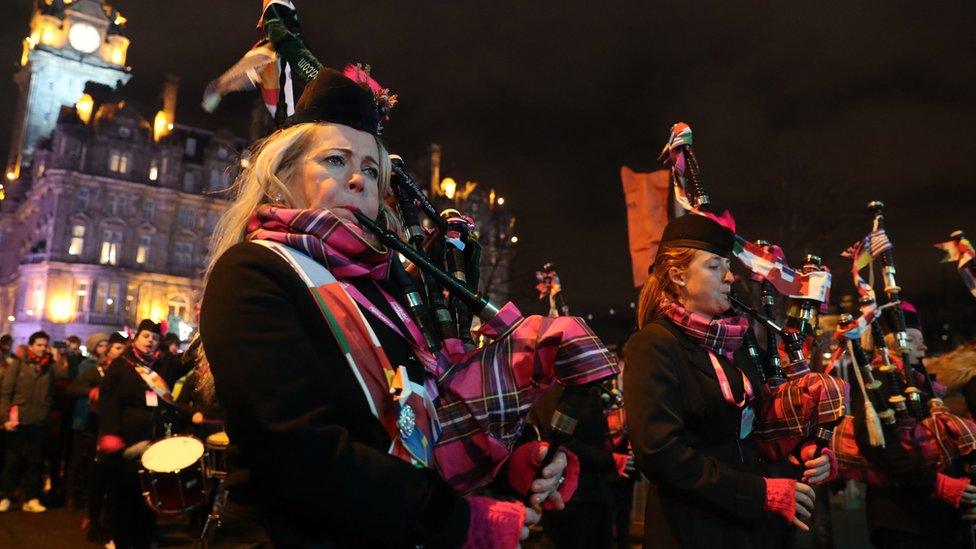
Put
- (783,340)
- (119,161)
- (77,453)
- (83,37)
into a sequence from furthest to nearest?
(83,37)
(119,161)
(77,453)
(783,340)

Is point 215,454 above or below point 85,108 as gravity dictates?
below

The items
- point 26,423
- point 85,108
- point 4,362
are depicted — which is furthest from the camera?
point 85,108

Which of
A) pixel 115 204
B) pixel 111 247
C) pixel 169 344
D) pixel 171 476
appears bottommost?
pixel 171 476

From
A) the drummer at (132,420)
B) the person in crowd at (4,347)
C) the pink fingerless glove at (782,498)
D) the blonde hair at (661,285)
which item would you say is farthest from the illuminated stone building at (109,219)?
the pink fingerless glove at (782,498)

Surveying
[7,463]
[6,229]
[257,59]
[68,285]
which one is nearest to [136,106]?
[68,285]

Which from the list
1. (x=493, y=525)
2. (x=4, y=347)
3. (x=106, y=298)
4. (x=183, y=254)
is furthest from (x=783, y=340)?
(x=183, y=254)

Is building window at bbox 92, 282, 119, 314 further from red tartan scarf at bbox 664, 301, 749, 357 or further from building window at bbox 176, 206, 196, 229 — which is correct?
red tartan scarf at bbox 664, 301, 749, 357

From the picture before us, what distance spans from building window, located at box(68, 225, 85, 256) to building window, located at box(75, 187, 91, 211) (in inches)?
58.9

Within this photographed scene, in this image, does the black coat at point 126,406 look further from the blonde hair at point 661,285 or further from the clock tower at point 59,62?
the clock tower at point 59,62

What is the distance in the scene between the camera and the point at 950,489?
14.3ft

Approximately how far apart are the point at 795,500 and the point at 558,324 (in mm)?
1806

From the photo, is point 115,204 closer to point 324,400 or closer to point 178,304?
point 178,304

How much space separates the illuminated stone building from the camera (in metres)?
49.5

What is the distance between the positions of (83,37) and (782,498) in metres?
82.5
